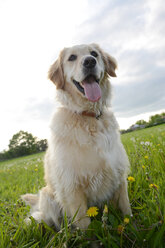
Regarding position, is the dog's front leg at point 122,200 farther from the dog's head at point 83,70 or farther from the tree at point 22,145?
the tree at point 22,145

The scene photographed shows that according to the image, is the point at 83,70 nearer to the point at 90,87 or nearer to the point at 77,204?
the point at 90,87

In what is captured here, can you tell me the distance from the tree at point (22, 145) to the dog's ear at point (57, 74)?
48.9 m

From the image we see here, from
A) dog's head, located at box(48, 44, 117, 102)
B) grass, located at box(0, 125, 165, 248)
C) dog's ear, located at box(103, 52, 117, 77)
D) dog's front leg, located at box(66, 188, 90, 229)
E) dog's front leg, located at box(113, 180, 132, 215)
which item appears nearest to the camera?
grass, located at box(0, 125, 165, 248)

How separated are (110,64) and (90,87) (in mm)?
900

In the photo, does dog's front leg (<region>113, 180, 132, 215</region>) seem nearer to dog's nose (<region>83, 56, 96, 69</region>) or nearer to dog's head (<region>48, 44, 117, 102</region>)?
dog's head (<region>48, 44, 117, 102</region>)

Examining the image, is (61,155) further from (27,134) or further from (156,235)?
(27,134)

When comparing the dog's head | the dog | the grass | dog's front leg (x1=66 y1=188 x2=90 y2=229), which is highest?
the dog's head

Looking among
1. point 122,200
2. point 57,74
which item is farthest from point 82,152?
point 57,74

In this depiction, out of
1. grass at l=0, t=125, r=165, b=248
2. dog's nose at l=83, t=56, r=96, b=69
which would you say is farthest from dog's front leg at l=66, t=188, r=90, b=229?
dog's nose at l=83, t=56, r=96, b=69

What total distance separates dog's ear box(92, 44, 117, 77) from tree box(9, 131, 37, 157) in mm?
48995

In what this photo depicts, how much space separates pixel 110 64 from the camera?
318cm

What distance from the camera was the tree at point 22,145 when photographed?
50031 millimetres

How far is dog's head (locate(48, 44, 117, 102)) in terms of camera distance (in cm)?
259

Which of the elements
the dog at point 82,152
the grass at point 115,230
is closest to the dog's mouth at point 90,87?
the dog at point 82,152
